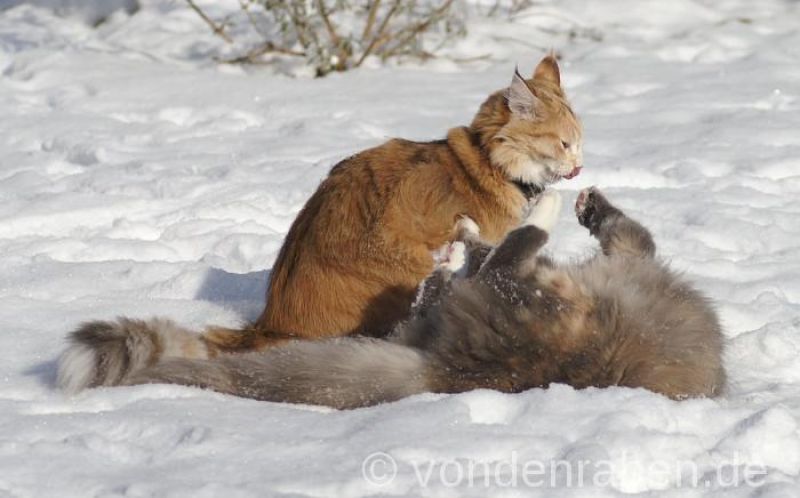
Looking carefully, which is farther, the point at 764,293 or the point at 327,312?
the point at 764,293

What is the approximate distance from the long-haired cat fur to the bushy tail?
214 millimetres

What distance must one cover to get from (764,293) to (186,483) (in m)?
2.87

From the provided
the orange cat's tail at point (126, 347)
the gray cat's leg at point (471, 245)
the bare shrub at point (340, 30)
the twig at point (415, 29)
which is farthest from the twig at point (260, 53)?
the orange cat's tail at point (126, 347)

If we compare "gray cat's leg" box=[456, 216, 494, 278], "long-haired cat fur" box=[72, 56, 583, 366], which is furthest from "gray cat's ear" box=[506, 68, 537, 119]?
"gray cat's leg" box=[456, 216, 494, 278]

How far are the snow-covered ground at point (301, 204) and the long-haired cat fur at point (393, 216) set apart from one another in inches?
19.3

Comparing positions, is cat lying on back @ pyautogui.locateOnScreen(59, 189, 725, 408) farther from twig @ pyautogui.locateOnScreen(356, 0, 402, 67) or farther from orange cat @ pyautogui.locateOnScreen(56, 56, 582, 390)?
twig @ pyautogui.locateOnScreen(356, 0, 402, 67)

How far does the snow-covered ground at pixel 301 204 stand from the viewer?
3148 millimetres

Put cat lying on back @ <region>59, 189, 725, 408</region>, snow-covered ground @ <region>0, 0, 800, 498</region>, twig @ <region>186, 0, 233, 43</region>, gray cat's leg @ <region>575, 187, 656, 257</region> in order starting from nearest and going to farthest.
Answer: snow-covered ground @ <region>0, 0, 800, 498</region>, cat lying on back @ <region>59, 189, 725, 408</region>, gray cat's leg @ <region>575, 187, 656, 257</region>, twig @ <region>186, 0, 233, 43</region>

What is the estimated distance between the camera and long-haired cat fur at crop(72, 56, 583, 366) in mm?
4383

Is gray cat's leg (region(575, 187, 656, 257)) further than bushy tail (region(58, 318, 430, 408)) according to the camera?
Yes

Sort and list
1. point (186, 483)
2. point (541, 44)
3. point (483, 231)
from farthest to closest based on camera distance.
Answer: point (541, 44), point (483, 231), point (186, 483)

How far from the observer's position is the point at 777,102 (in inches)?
318

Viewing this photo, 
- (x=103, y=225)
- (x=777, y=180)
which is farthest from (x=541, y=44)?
(x=103, y=225)

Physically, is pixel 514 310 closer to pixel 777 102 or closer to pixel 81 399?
pixel 81 399
